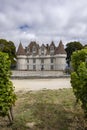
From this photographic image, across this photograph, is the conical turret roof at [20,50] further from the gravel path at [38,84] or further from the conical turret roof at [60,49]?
the gravel path at [38,84]

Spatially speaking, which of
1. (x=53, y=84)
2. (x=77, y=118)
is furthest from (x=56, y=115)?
(x=53, y=84)

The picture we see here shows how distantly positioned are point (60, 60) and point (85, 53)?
48392mm

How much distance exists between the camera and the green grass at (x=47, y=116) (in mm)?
8195

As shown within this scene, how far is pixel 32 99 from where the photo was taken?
41.8ft

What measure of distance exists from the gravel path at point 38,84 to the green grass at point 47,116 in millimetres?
4719

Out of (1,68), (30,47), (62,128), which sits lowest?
(62,128)

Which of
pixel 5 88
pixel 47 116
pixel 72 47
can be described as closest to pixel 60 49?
pixel 72 47

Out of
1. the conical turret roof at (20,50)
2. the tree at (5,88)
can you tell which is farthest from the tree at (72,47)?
the tree at (5,88)

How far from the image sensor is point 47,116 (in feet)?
30.1

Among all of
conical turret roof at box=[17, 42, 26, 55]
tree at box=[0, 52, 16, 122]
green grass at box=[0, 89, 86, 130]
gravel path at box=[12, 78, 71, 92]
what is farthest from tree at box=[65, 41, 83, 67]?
tree at box=[0, 52, 16, 122]

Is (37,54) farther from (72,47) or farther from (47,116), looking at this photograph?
(47,116)

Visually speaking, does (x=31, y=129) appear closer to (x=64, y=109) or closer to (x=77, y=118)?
(x=77, y=118)

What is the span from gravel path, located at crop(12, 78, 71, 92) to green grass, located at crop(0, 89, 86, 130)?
15.5 feet

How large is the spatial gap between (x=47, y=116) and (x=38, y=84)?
26.4ft
